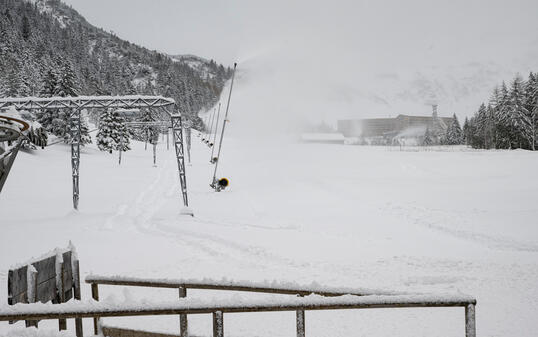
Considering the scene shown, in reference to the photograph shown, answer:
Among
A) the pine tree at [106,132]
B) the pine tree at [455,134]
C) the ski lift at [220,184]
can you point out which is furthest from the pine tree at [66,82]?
the pine tree at [455,134]

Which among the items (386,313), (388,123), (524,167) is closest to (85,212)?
(386,313)

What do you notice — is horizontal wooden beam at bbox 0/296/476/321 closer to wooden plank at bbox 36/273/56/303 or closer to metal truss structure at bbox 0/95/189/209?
wooden plank at bbox 36/273/56/303

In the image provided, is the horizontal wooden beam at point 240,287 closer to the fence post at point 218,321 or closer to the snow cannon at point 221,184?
the fence post at point 218,321

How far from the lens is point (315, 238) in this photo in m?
15.2

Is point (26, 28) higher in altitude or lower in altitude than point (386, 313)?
higher

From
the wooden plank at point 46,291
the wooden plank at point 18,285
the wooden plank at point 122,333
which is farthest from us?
the wooden plank at point 46,291

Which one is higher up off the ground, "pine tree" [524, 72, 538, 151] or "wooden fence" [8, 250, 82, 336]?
"pine tree" [524, 72, 538, 151]

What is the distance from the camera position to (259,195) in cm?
2875

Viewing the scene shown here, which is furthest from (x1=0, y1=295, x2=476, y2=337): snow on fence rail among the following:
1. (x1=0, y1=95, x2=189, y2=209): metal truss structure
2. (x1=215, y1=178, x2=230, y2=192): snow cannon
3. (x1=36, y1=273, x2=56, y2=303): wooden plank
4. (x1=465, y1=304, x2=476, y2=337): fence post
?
(x1=215, y1=178, x2=230, y2=192): snow cannon

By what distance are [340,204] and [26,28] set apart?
21952 centimetres

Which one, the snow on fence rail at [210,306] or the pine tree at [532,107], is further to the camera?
the pine tree at [532,107]

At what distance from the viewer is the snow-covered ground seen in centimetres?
743

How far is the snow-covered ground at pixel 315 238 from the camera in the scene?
24.4 feet

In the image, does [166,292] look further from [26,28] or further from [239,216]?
[26,28]
